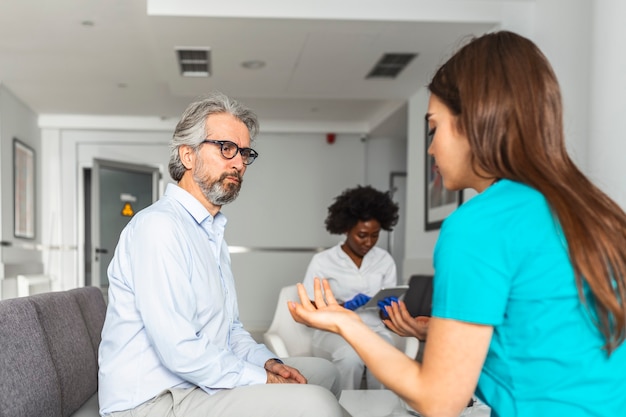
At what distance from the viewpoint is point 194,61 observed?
5871mm

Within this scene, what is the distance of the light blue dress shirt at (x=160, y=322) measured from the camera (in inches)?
72.0

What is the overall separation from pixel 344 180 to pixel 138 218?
8004 mm

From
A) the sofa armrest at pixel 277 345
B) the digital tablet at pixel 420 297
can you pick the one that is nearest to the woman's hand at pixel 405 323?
the sofa armrest at pixel 277 345

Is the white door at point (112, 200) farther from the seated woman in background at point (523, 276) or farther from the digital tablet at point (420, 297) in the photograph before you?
the seated woman in background at point (523, 276)

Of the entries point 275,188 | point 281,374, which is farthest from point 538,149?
point 275,188

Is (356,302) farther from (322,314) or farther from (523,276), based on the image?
(523,276)

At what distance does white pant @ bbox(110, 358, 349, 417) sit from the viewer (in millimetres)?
1849

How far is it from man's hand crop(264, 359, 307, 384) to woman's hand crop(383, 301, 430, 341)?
0.59 meters

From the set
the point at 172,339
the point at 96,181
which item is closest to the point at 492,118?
the point at 172,339

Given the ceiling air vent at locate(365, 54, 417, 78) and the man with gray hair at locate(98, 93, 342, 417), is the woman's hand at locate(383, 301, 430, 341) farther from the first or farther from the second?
the ceiling air vent at locate(365, 54, 417, 78)

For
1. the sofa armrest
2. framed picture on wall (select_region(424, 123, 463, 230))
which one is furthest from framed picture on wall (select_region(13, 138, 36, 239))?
the sofa armrest

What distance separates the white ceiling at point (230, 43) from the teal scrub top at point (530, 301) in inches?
151

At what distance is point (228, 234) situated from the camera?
9773 millimetres

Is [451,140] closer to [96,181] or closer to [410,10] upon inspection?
[410,10]
